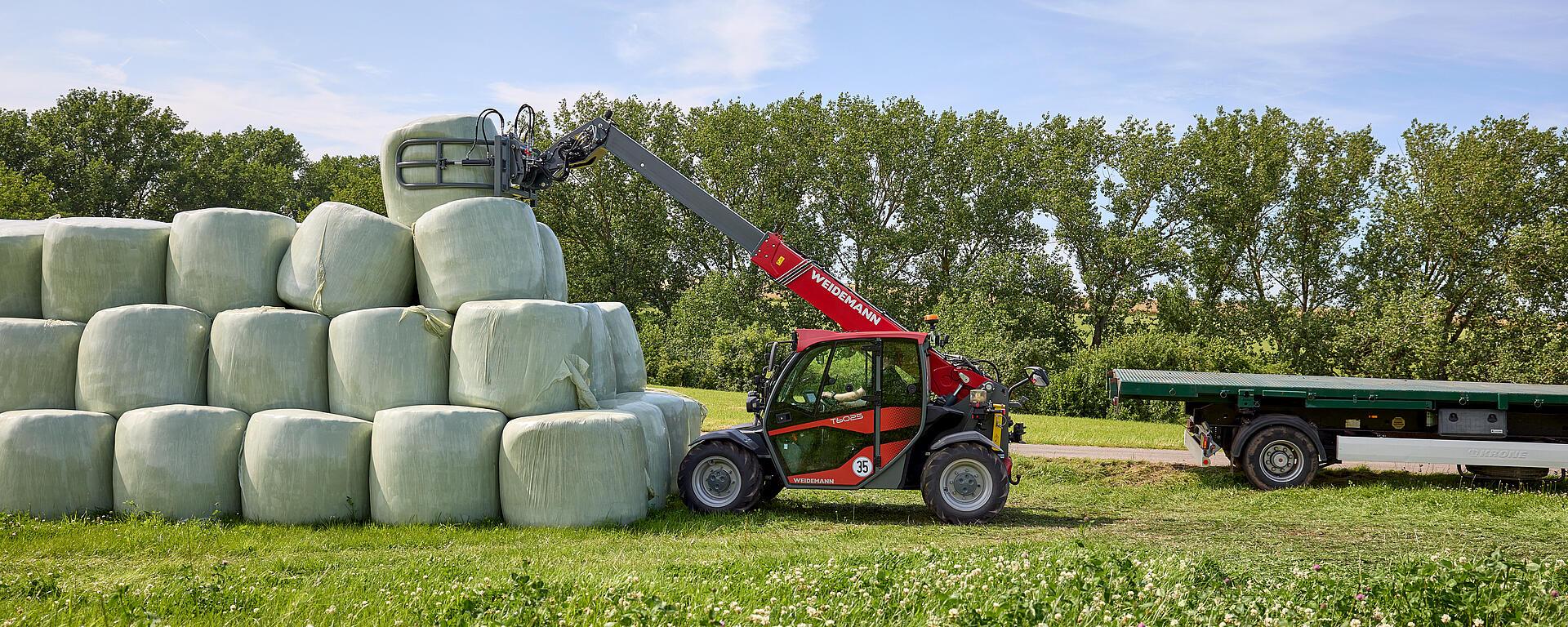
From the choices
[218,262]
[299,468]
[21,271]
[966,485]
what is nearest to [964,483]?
[966,485]

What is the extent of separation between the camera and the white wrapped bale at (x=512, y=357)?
368 inches

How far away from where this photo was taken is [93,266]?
973 cm

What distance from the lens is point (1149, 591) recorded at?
220 inches

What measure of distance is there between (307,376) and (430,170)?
2.40 metres

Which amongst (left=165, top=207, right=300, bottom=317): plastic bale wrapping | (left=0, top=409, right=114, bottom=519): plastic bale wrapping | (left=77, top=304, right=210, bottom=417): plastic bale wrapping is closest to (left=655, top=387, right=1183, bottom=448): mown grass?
(left=165, top=207, right=300, bottom=317): plastic bale wrapping

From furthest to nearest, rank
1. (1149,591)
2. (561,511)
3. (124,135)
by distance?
(124,135) < (561,511) < (1149,591)

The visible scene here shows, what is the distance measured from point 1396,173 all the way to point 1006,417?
2754 cm

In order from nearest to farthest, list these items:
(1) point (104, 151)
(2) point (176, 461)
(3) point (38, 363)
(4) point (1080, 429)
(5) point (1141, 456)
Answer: (2) point (176, 461), (3) point (38, 363), (5) point (1141, 456), (4) point (1080, 429), (1) point (104, 151)

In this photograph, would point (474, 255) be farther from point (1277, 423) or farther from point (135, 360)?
point (1277, 423)

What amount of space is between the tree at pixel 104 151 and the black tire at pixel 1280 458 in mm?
44809

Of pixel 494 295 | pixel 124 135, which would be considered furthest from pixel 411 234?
pixel 124 135

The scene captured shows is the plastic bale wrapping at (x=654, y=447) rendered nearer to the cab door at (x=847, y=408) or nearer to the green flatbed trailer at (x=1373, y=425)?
the cab door at (x=847, y=408)

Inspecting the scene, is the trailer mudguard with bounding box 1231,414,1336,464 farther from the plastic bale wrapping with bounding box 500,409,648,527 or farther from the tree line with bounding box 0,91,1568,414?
the tree line with bounding box 0,91,1568,414

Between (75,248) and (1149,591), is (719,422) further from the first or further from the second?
(1149,591)
